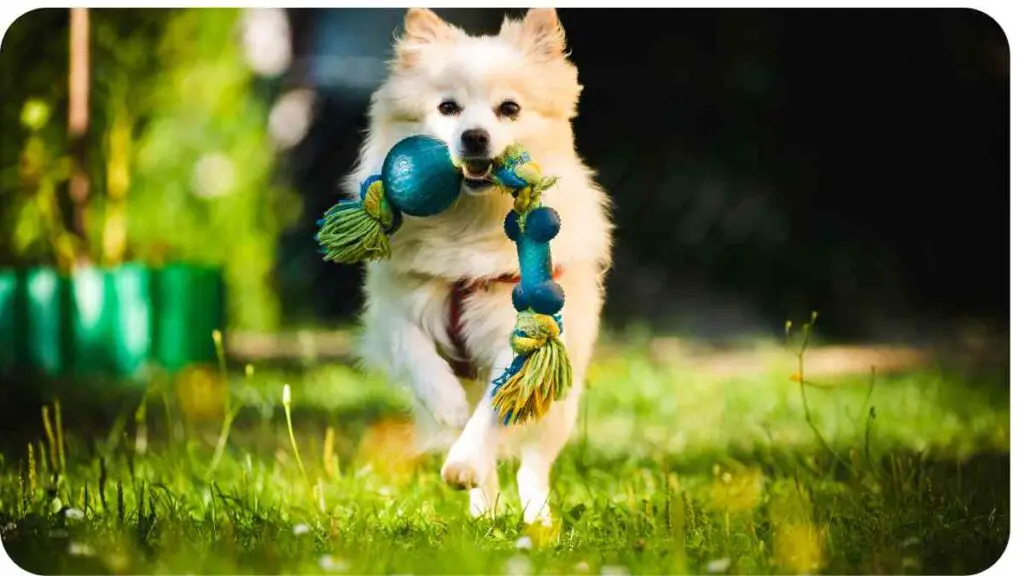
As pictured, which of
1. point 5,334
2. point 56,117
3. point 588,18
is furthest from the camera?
point 56,117

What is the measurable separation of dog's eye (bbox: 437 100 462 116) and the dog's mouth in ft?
0.59

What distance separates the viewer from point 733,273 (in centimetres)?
687

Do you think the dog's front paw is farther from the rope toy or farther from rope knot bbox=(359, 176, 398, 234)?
rope knot bbox=(359, 176, 398, 234)

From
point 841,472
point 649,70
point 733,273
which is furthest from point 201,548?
point 733,273

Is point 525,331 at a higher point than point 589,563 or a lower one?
higher

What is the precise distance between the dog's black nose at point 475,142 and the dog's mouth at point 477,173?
2 cm

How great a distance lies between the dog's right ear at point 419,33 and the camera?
2922mm

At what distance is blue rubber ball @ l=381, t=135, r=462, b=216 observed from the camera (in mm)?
2662

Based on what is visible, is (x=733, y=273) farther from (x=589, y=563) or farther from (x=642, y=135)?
(x=589, y=563)

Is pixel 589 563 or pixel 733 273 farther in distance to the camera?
pixel 733 273

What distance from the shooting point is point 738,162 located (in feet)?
21.7

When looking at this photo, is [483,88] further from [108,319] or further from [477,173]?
[108,319]

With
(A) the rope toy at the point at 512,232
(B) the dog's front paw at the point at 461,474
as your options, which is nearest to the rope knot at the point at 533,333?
(A) the rope toy at the point at 512,232

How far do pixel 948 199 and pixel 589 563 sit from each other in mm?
3236
